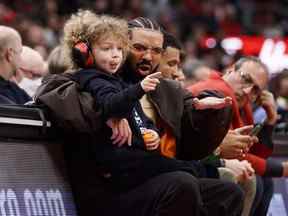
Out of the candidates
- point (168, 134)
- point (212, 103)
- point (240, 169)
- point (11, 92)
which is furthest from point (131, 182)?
point (11, 92)

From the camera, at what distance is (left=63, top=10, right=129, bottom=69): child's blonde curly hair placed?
585 cm

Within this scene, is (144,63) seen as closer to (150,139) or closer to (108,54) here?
(108,54)

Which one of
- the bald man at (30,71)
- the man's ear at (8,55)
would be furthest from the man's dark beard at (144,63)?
the bald man at (30,71)

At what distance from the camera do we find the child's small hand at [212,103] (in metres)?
5.92

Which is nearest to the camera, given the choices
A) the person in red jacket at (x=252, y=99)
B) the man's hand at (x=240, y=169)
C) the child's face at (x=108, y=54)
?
the child's face at (x=108, y=54)

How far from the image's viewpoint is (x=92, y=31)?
19.2ft

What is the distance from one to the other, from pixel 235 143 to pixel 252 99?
1.30 m

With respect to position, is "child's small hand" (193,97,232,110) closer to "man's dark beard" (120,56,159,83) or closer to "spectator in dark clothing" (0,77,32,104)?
"man's dark beard" (120,56,159,83)

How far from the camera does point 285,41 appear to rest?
65.9 feet

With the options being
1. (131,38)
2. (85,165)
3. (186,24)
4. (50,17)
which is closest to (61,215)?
(85,165)

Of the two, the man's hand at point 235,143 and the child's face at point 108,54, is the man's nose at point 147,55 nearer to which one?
the child's face at point 108,54

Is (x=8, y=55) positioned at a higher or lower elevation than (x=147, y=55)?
higher

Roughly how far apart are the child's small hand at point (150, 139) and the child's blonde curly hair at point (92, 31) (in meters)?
0.43

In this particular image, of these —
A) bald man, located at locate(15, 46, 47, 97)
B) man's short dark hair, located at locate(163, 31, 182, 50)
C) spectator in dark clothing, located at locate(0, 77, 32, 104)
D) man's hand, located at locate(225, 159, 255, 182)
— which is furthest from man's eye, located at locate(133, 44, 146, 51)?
bald man, located at locate(15, 46, 47, 97)
